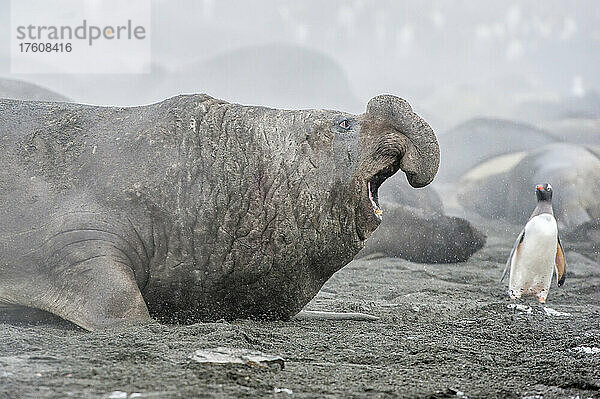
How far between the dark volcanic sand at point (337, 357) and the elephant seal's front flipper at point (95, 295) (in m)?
0.08

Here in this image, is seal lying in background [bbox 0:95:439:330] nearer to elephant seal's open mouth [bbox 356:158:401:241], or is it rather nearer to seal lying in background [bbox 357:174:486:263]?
elephant seal's open mouth [bbox 356:158:401:241]

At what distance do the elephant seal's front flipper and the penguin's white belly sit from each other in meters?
2.61

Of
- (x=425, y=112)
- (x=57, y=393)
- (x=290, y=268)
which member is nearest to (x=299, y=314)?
(x=290, y=268)

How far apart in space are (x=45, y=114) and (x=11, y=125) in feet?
0.43

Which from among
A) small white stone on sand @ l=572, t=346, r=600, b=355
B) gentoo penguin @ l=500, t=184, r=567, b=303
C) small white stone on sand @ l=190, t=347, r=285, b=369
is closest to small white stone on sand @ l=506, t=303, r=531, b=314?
gentoo penguin @ l=500, t=184, r=567, b=303

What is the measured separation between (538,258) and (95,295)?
2953mm

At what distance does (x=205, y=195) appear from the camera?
108 inches

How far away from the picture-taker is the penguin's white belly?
14.4 ft

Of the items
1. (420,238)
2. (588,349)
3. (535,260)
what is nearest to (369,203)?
(588,349)

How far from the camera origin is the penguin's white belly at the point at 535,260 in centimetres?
438

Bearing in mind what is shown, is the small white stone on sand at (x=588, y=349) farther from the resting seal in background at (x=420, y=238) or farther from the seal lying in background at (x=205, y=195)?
the resting seal in background at (x=420, y=238)

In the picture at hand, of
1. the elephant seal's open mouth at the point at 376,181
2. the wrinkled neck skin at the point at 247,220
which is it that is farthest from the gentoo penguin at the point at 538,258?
the wrinkled neck skin at the point at 247,220

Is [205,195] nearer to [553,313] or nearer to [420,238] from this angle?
[553,313]

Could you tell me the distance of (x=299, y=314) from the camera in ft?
10.2
